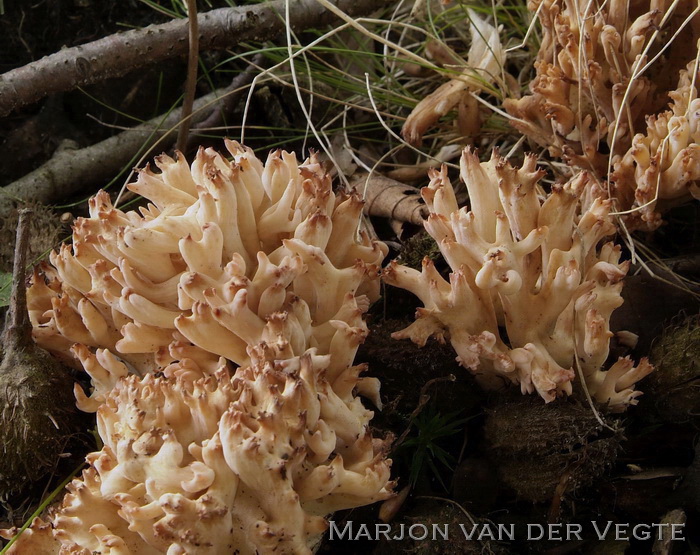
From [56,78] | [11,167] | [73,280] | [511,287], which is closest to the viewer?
[511,287]

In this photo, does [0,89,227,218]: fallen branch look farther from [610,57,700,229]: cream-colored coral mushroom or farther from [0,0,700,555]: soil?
[610,57,700,229]: cream-colored coral mushroom

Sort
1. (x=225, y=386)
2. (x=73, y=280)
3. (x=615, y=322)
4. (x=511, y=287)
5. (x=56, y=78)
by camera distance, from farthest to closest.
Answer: (x=56, y=78)
(x=615, y=322)
(x=73, y=280)
(x=511, y=287)
(x=225, y=386)

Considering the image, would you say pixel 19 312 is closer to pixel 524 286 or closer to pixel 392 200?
pixel 392 200

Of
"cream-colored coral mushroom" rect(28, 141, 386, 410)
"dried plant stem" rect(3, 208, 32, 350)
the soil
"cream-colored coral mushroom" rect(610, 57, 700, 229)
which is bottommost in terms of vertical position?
the soil

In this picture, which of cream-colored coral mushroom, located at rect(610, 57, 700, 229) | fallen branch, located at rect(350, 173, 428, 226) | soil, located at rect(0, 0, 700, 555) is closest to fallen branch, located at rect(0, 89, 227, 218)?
fallen branch, located at rect(350, 173, 428, 226)

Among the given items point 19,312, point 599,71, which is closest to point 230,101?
point 19,312

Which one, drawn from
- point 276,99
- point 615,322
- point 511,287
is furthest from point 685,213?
point 276,99

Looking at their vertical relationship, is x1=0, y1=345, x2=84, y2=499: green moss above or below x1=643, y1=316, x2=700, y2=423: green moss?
below

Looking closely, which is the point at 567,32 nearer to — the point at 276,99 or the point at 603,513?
the point at 276,99

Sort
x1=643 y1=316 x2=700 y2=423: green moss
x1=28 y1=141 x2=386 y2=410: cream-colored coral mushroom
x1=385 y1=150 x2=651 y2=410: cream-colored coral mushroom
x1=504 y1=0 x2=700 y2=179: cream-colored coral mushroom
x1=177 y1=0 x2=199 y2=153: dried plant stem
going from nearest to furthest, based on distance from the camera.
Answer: x1=28 y1=141 x2=386 y2=410: cream-colored coral mushroom, x1=385 y1=150 x2=651 y2=410: cream-colored coral mushroom, x1=643 y1=316 x2=700 y2=423: green moss, x1=504 y1=0 x2=700 y2=179: cream-colored coral mushroom, x1=177 y1=0 x2=199 y2=153: dried plant stem
